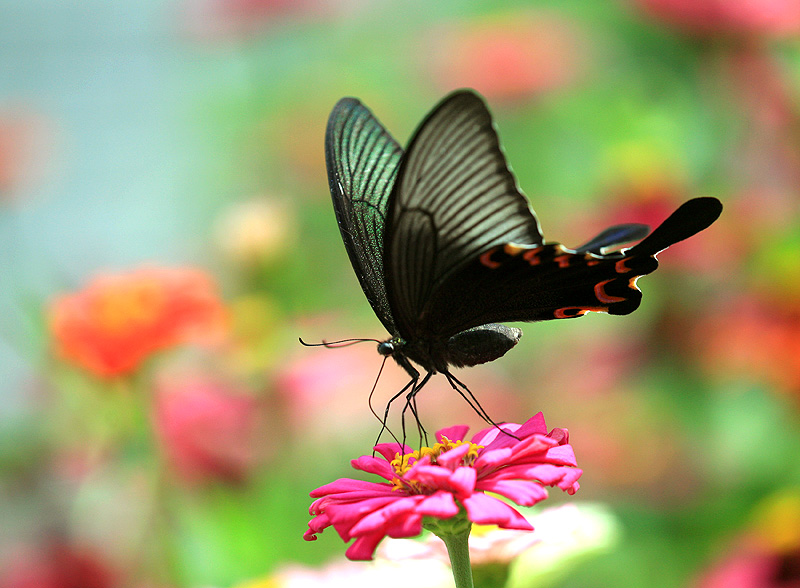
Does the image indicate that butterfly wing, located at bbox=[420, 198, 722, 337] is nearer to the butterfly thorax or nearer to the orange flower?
the butterfly thorax

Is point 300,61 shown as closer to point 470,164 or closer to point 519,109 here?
point 519,109

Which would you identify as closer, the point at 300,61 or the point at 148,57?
the point at 300,61

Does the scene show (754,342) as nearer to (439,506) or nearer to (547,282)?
(547,282)

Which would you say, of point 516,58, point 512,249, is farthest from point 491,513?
point 516,58

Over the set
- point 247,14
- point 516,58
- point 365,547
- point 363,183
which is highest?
point 247,14

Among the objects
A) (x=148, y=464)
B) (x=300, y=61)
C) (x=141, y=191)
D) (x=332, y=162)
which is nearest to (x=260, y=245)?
(x=148, y=464)

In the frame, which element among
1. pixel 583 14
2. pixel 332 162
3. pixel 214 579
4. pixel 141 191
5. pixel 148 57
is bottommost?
pixel 214 579
